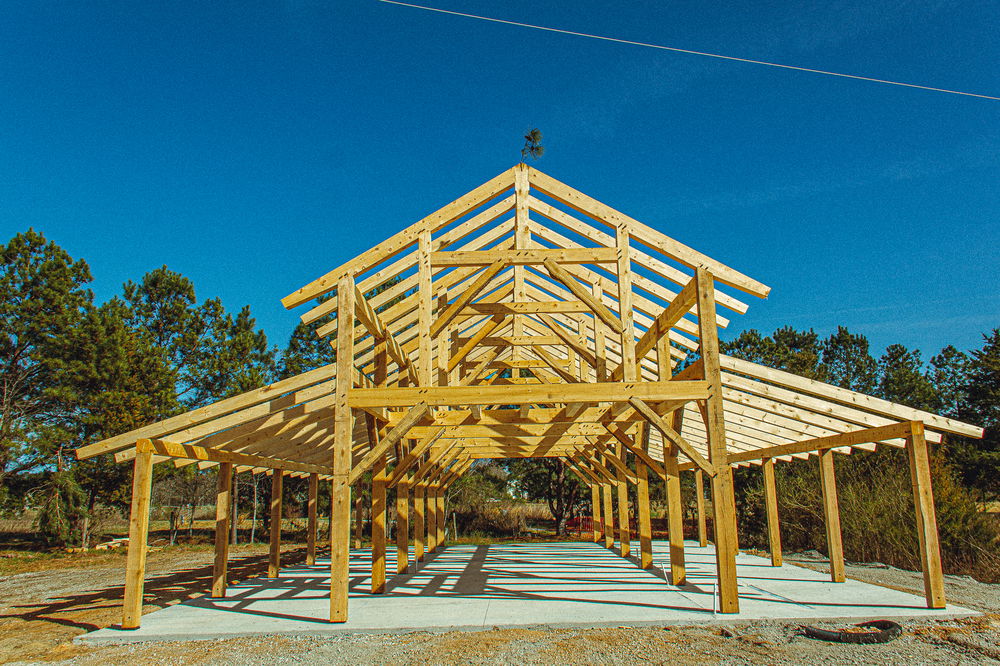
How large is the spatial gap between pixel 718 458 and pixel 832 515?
13.6 feet

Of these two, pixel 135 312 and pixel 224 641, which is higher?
pixel 135 312

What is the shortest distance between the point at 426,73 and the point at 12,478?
58.9 ft

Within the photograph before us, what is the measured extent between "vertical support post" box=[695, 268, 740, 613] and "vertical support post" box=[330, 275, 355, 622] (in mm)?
3639

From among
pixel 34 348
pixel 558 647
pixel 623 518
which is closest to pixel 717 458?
pixel 558 647

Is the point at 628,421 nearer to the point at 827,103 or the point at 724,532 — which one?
the point at 724,532

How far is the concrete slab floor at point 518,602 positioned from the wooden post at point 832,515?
26cm

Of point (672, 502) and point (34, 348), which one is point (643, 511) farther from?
point (34, 348)

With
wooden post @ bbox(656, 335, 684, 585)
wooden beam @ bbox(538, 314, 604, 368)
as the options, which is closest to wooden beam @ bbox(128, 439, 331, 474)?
wooden beam @ bbox(538, 314, 604, 368)

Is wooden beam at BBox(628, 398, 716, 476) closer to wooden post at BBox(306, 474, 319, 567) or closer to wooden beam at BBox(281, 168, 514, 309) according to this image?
wooden beam at BBox(281, 168, 514, 309)

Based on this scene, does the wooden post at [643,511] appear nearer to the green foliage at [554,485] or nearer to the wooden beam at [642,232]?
the wooden beam at [642,232]

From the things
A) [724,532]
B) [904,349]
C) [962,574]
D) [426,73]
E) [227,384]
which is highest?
[426,73]

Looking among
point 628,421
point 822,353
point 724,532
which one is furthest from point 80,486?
point 822,353

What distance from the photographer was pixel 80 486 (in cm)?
1964

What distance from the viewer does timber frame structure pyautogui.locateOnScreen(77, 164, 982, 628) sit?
6648 millimetres
